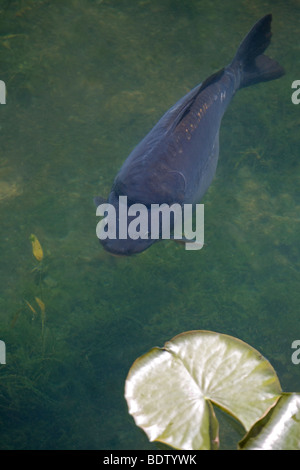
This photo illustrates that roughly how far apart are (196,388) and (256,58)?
294 cm

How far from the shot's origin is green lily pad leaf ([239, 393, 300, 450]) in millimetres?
1584

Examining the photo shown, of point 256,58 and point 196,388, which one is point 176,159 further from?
point 256,58

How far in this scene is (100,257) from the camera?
296cm

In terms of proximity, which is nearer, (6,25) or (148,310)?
(148,310)

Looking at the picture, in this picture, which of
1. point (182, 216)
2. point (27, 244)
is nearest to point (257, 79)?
point (182, 216)

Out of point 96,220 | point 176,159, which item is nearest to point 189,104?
point 176,159

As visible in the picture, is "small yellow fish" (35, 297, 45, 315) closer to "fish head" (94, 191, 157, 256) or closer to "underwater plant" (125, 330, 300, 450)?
"fish head" (94, 191, 157, 256)

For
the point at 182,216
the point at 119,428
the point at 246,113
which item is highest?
the point at 246,113

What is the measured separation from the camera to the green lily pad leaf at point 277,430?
5.20ft

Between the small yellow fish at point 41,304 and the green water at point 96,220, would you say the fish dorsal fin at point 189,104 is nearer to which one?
the green water at point 96,220

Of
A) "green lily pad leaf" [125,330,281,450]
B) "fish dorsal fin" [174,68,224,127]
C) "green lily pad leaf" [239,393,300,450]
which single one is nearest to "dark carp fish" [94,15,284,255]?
"fish dorsal fin" [174,68,224,127]

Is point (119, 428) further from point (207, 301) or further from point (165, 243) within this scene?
point (165, 243)

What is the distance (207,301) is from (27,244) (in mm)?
1514

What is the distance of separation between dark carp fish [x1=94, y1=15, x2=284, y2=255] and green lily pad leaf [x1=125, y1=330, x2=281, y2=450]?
2.35 ft
